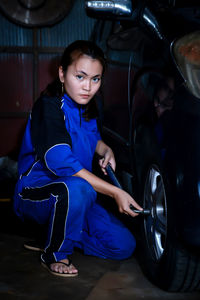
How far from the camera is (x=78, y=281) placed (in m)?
1.85

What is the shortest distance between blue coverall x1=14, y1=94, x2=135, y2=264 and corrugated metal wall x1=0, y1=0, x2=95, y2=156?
105 inches

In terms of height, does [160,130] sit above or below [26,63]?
above

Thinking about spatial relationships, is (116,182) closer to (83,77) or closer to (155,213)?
(155,213)

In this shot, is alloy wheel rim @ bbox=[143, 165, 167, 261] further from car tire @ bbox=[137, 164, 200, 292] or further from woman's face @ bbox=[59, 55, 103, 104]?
woman's face @ bbox=[59, 55, 103, 104]

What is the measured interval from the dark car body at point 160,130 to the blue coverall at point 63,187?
20 cm

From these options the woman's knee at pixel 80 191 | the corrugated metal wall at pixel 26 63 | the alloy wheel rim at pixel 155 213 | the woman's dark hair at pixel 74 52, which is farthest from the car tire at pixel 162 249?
the corrugated metal wall at pixel 26 63

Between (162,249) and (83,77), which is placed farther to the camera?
(83,77)

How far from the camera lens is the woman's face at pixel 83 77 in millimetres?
1967

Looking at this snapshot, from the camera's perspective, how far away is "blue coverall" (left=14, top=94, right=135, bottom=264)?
6.25 feet

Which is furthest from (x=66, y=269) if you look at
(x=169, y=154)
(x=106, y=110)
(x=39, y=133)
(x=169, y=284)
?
(x=106, y=110)

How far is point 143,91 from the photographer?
1.78m

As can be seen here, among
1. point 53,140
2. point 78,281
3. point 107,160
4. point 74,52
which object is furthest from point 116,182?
point 74,52

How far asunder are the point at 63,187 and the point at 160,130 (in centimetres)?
56

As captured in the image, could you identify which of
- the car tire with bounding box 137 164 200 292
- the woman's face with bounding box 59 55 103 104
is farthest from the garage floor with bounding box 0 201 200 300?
the woman's face with bounding box 59 55 103 104
